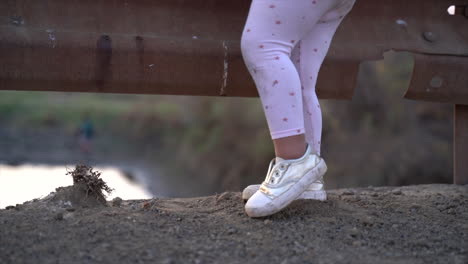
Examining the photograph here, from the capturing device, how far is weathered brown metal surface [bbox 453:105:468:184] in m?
2.99

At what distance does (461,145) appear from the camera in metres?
3.00

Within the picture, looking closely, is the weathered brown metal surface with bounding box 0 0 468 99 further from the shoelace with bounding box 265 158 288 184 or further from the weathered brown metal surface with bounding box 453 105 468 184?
the shoelace with bounding box 265 158 288 184

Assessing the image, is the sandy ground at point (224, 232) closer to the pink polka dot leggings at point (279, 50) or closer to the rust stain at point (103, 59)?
the pink polka dot leggings at point (279, 50)

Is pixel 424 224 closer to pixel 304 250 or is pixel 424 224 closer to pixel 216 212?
pixel 304 250

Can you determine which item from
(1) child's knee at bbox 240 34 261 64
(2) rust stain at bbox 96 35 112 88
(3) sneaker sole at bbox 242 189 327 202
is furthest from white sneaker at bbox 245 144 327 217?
(2) rust stain at bbox 96 35 112 88

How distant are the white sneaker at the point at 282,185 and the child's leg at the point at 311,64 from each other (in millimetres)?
198

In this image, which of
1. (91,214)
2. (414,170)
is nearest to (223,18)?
(91,214)

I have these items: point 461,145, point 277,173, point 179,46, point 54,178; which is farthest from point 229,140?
point 277,173

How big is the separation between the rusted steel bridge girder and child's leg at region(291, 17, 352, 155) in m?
0.40

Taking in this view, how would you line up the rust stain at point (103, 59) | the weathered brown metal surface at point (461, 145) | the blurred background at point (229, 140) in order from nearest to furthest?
1. the rust stain at point (103, 59)
2. the weathered brown metal surface at point (461, 145)
3. the blurred background at point (229, 140)

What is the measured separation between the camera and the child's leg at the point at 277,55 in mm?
1943

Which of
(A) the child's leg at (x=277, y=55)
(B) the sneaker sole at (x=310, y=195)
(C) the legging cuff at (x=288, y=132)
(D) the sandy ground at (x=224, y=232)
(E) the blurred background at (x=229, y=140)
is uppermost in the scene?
(E) the blurred background at (x=229, y=140)

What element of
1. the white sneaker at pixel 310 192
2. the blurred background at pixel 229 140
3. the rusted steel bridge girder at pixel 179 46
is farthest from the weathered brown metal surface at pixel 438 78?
the blurred background at pixel 229 140

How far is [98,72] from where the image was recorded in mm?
2326
